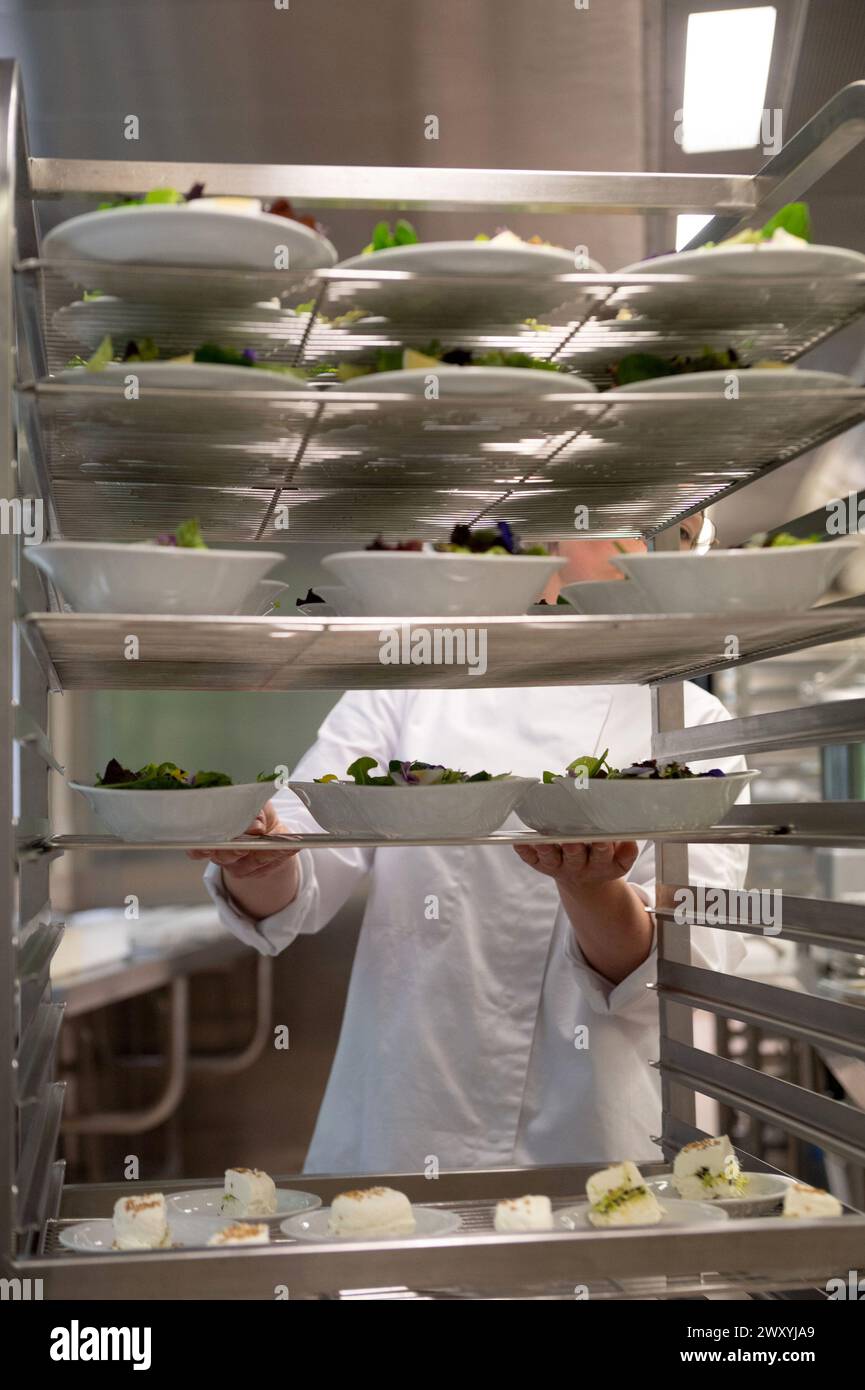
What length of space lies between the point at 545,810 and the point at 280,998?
2173 mm

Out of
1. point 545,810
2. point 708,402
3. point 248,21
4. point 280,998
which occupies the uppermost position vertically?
point 248,21

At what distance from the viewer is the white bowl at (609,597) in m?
1.03

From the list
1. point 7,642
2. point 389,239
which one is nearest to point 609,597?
point 389,239

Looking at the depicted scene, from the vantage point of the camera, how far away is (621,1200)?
0.99m

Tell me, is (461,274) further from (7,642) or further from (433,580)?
(7,642)

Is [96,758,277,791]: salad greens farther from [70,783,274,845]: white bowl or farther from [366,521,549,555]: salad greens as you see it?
[366,521,549,555]: salad greens

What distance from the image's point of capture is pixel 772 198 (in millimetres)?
1188

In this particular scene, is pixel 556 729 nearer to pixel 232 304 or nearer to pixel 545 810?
pixel 545 810

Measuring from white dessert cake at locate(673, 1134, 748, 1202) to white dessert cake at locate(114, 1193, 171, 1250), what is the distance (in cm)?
43

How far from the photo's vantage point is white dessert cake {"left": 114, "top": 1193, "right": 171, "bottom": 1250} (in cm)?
95

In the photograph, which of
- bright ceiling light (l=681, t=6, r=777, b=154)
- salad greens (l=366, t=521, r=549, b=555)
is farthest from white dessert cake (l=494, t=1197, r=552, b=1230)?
bright ceiling light (l=681, t=6, r=777, b=154)

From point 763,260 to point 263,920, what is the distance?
0.88 m
